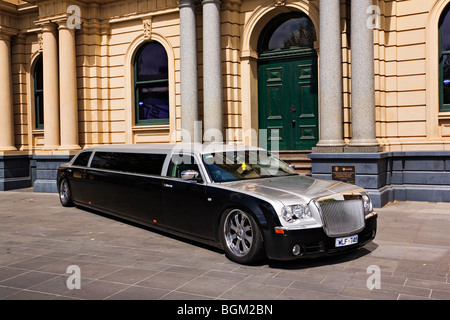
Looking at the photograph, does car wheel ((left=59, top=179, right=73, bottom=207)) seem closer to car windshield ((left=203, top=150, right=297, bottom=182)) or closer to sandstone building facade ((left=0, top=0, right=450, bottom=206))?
sandstone building facade ((left=0, top=0, right=450, bottom=206))

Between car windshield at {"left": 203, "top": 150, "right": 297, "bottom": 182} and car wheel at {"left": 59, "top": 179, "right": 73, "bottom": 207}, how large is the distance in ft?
17.8

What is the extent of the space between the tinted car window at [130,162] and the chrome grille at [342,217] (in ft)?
10.5

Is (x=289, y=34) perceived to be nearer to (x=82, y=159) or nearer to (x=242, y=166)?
(x=82, y=159)

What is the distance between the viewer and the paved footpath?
501 centimetres

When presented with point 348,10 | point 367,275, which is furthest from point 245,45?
point 367,275

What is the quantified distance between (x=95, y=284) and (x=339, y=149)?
734cm

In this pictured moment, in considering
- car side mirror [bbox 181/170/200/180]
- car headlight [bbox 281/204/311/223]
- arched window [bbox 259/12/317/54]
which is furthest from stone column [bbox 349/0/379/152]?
car headlight [bbox 281/204/311/223]

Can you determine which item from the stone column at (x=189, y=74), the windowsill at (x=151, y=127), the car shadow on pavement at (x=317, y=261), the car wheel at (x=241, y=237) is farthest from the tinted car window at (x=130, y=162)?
the windowsill at (x=151, y=127)

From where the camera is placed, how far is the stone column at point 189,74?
526 inches

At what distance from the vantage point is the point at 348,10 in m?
11.8

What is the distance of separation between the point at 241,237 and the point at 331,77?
6206mm

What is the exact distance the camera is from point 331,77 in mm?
11156

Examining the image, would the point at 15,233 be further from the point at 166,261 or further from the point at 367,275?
the point at 367,275

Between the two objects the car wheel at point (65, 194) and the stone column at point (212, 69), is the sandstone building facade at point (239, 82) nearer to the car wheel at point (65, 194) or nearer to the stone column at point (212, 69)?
the stone column at point (212, 69)
